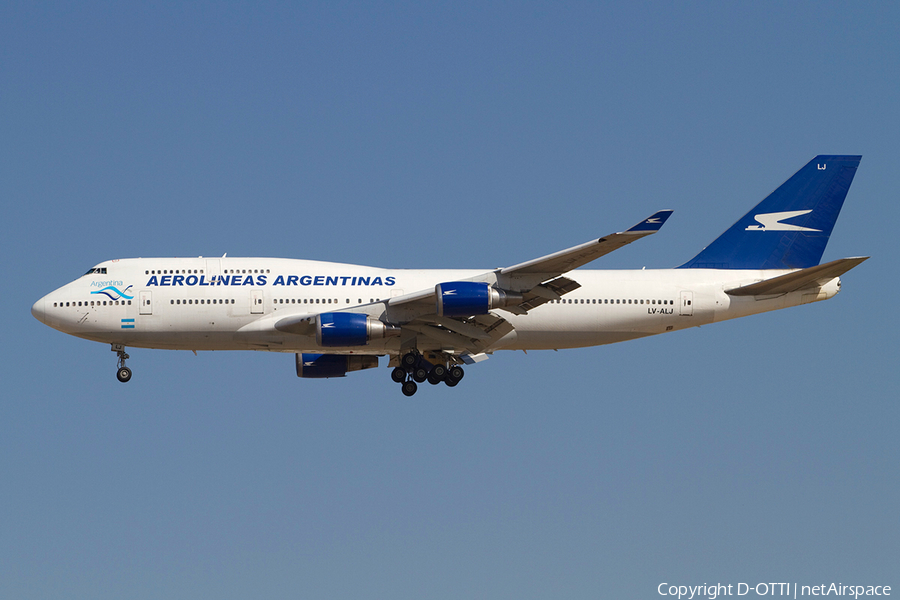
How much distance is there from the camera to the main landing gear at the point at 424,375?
3347cm

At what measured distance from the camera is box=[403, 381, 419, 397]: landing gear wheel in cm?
3372

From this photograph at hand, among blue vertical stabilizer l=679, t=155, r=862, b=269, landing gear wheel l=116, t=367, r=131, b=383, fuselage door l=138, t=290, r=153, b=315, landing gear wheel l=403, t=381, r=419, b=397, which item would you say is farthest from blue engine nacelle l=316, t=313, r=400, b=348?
blue vertical stabilizer l=679, t=155, r=862, b=269

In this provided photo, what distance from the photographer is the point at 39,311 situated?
110 feet

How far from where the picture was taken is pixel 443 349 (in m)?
33.3

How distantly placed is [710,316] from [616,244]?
8231mm

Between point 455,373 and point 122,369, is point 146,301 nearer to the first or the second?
point 122,369

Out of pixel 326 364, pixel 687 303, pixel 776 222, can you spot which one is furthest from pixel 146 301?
pixel 776 222

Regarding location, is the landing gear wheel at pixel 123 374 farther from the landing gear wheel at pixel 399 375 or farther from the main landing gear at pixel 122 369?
the landing gear wheel at pixel 399 375

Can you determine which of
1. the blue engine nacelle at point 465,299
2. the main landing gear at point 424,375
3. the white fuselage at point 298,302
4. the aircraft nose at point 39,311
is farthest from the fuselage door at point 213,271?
the blue engine nacelle at point 465,299

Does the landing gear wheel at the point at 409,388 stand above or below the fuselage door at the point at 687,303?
below

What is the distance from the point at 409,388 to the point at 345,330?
4.03 m

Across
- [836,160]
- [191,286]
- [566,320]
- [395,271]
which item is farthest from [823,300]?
[191,286]

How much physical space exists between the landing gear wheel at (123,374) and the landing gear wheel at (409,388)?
925cm

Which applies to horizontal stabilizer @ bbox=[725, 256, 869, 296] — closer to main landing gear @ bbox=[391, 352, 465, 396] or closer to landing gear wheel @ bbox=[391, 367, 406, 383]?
Answer: main landing gear @ bbox=[391, 352, 465, 396]
